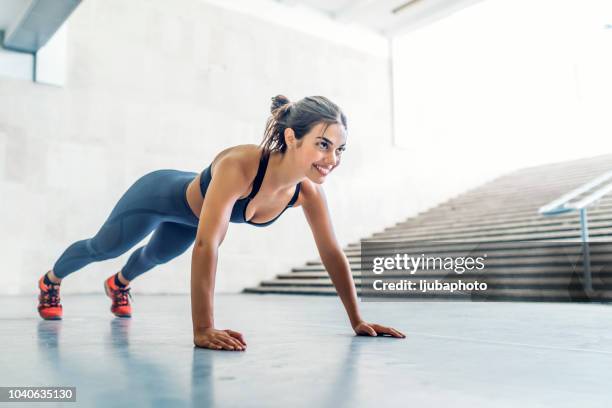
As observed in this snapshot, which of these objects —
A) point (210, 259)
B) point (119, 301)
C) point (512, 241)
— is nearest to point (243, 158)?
point (210, 259)

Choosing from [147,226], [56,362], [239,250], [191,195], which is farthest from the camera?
[239,250]

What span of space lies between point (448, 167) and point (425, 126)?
880mm

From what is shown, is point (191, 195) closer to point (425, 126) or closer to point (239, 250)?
point (239, 250)

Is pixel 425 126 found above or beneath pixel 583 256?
above

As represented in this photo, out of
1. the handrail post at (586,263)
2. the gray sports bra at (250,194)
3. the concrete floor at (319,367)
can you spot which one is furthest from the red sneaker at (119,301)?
the handrail post at (586,263)

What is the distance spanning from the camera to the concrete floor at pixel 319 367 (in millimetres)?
958

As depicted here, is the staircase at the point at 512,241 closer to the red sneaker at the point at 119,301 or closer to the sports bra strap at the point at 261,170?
the red sneaker at the point at 119,301

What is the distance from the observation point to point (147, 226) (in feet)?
7.54

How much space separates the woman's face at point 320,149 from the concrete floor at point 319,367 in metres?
0.54

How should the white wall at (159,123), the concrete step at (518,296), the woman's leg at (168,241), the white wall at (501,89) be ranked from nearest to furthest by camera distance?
the woman's leg at (168,241) → the concrete step at (518,296) → the white wall at (159,123) → the white wall at (501,89)

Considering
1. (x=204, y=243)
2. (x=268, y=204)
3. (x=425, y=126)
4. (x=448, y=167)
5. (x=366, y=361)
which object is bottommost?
(x=366, y=361)

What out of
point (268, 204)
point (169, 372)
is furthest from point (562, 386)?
point (268, 204)

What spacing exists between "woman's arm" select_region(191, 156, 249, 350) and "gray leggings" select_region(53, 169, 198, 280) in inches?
21.0

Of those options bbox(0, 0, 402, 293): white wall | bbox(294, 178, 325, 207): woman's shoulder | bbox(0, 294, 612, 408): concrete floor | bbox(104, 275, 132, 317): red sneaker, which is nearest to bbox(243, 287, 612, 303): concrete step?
bbox(0, 294, 612, 408): concrete floor
